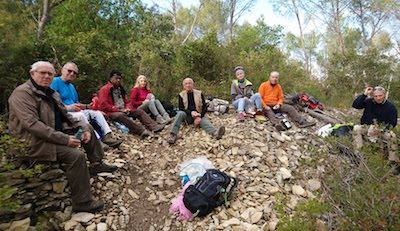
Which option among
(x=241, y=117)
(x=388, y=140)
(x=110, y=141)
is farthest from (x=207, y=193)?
(x=241, y=117)

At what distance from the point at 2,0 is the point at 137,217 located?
13.0m

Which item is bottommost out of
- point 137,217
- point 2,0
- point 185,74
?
point 137,217

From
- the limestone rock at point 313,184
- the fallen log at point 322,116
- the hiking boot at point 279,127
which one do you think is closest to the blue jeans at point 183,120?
the hiking boot at point 279,127

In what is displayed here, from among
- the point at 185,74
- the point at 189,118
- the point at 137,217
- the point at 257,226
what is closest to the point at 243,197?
the point at 257,226

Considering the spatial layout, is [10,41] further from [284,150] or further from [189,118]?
[284,150]

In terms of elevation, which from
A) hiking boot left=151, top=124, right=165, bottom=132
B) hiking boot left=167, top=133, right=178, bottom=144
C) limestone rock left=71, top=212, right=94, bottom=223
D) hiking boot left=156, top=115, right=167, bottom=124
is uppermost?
hiking boot left=156, top=115, right=167, bottom=124

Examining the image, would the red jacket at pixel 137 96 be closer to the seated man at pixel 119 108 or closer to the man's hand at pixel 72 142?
the seated man at pixel 119 108

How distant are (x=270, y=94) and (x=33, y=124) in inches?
210

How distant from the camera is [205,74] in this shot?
9.36 metres

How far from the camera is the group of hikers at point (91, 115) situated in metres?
2.91

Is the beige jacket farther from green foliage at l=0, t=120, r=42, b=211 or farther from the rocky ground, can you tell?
the rocky ground

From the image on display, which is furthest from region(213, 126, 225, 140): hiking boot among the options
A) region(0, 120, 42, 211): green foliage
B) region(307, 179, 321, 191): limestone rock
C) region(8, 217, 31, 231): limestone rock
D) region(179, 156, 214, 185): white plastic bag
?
region(8, 217, 31, 231): limestone rock

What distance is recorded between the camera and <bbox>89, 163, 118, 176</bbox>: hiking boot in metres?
3.71

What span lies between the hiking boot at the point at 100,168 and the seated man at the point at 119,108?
4.78 feet
